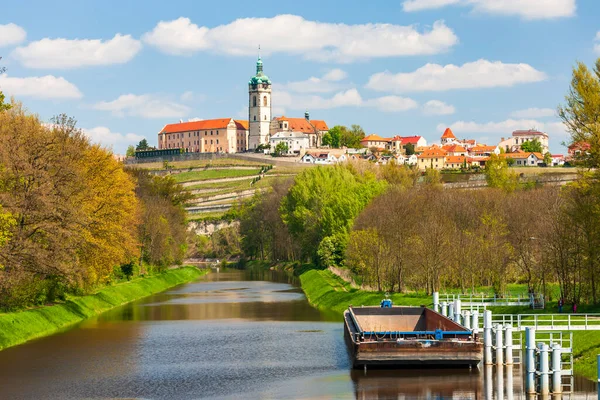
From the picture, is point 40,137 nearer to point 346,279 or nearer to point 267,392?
point 267,392

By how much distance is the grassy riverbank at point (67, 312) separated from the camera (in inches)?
1843

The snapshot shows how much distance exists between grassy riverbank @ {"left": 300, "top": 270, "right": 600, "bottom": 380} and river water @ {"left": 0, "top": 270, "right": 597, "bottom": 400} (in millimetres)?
2223

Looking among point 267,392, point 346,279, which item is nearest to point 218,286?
point 346,279

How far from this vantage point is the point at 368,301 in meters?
60.2

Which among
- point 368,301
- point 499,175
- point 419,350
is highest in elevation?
point 499,175

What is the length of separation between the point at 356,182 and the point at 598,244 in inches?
2351

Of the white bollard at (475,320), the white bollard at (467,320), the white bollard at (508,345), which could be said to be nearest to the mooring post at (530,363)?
the white bollard at (508,345)

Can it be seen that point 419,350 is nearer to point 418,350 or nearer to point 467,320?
point 418,350

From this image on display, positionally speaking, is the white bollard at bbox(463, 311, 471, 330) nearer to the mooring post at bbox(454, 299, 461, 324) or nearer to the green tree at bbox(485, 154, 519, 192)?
the mooring post at bbox(454, 299, 461, 324)

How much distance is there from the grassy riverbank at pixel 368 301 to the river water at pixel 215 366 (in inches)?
87.5

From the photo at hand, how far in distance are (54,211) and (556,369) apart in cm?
2776

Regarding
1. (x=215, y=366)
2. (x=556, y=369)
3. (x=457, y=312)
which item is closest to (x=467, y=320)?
(x=457, y=312)

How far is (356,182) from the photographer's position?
102250 mm

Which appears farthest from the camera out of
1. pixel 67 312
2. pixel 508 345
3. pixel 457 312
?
pixel 67 312
